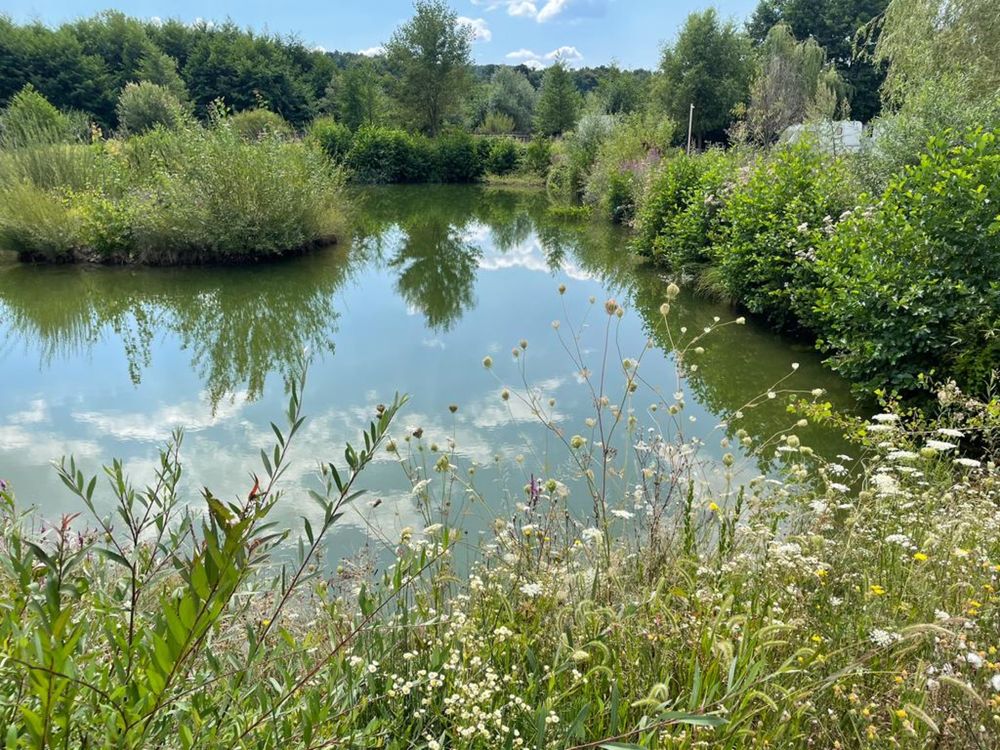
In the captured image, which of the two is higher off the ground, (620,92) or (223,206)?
(620,92)

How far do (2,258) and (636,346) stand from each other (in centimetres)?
1004

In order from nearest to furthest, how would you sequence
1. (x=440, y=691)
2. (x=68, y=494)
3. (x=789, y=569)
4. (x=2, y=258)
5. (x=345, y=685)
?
(x=345, y=685), (x=440, y=691), (x=789, y=569), (x=68, y=494), (x=2, y=258)

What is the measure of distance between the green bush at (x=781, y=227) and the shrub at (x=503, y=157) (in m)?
20.8

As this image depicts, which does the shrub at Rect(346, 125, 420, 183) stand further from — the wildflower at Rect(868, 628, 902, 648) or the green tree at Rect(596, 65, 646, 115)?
the wildflower at Rect(868, 628, 902, 648)

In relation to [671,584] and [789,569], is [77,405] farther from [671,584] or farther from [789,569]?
[789,569]

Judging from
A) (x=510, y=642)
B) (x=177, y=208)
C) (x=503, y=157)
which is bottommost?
(x=510, y=642)

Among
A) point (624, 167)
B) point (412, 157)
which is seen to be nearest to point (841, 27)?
point (412, 157)

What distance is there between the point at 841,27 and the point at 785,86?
16.6m

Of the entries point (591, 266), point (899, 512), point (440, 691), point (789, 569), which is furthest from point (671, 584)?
point (591, 266)

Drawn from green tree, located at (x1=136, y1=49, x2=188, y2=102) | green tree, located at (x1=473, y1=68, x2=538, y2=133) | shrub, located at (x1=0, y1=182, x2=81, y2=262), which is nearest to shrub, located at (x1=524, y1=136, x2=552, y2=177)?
green tree, located at (x1=473, y1=68, x2=538, y2=133)

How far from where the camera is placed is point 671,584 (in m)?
1.93

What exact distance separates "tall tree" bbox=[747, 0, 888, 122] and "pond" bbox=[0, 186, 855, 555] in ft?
94.2

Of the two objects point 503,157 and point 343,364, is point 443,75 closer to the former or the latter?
point 503,157

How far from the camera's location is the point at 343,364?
6164mm
